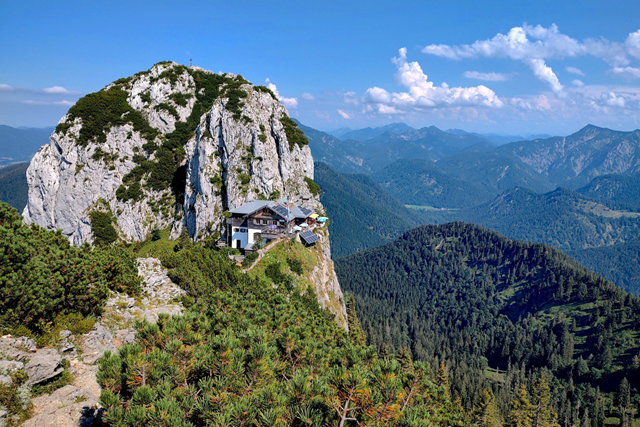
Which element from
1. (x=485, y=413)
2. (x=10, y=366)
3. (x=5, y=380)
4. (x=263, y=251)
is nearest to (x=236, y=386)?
(x=5, y=380)

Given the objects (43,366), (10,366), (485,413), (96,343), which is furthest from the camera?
(485,413)

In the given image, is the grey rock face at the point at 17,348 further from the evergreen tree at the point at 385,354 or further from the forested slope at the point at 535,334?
the forested slope at the point at 535,334

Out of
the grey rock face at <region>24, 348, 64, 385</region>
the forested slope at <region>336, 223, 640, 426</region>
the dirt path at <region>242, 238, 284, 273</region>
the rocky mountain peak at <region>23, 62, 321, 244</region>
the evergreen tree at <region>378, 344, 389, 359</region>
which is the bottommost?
the forested slope at <region>336, 223, 640, 426</region>

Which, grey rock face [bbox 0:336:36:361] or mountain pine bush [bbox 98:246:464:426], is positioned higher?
mountain pine bush [bbox 98:246:464:426]

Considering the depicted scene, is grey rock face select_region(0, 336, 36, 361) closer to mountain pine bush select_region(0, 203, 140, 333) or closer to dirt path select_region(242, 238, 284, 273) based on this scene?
mountain pine bush select_region(0, 203, 140, 333)

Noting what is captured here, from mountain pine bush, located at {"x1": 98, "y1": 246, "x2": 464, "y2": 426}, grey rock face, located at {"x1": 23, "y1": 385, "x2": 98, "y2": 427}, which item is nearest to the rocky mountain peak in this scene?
grey rock face, located at {"x1": 23, "y1": 385, "x2": 98, "y2": 427}

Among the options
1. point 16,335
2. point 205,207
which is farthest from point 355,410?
point 205,207

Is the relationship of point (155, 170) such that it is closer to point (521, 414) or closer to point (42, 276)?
point (42, 276)
